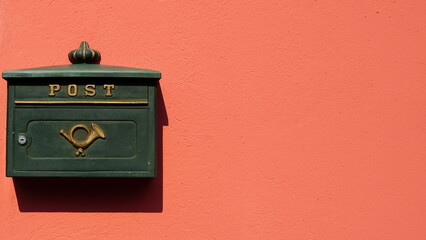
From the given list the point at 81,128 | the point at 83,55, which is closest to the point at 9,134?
the point at 81,128

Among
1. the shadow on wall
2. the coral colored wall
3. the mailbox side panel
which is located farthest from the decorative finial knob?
the shadow on wall

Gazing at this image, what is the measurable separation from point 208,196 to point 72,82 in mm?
638

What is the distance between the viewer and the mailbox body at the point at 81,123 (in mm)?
2092

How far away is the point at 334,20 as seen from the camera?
232 centimetres

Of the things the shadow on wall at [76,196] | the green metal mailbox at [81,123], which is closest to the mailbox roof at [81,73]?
the green metal mailbox at [81,123]

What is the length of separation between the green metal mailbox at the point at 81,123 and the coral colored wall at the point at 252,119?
6.0 inches

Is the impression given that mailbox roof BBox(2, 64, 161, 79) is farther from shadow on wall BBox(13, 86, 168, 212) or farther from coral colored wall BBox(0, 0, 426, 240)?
shadow on wall BBox(13, 86, 168, 212)

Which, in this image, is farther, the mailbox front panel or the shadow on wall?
the shadow on wall

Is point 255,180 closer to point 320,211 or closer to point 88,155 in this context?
point 320,211

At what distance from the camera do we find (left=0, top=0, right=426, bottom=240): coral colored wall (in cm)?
223

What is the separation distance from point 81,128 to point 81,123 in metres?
0.02

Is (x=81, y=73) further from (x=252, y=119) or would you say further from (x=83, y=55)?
(x=252, y=119)

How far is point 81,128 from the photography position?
2.10 metres

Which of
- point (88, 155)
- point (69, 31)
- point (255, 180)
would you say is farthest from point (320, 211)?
point (69, 31)
